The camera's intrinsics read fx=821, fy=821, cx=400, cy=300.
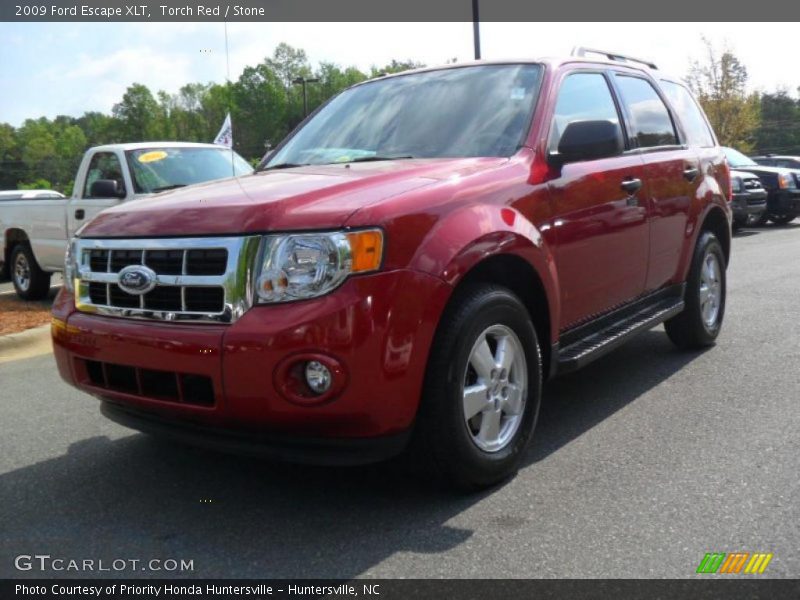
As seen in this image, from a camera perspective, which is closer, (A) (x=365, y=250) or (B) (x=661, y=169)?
(A) (x=365, y=250)

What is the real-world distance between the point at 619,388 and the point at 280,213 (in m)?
2.73

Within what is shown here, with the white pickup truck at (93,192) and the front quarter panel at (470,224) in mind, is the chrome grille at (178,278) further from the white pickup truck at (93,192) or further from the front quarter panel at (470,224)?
the white pickup truck at (93,192)

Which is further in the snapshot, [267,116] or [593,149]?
[267,116]

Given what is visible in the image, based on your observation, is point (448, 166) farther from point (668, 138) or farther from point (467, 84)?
point (668, 138)

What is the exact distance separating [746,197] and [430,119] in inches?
510

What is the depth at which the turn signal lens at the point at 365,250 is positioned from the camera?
2.87 metres

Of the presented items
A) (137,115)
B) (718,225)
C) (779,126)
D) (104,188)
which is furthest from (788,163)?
(137,115)

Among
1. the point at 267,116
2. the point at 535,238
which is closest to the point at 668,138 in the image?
the point at 535,238

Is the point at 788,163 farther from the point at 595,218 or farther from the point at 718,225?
the point at 595,218

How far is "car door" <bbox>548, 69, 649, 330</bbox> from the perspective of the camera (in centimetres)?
394

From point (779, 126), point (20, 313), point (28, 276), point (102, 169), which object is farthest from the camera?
point (779, 126)

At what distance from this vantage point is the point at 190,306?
3.02 meters

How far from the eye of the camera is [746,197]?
1540cm

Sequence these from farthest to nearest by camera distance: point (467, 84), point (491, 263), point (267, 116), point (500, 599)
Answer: point (267, 116), point (467, 84), point (491, 263), point (500, 599)
